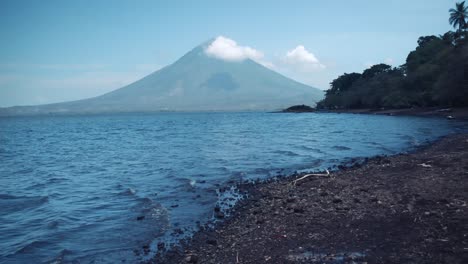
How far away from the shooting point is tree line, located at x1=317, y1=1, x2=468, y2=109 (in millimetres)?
47125

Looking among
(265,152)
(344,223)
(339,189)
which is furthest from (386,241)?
(265,152)

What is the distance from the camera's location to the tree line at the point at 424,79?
1855 inches

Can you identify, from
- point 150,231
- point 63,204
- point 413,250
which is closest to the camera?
point 413,250

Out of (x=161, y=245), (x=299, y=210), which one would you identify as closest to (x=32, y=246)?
(x=161, y=245)

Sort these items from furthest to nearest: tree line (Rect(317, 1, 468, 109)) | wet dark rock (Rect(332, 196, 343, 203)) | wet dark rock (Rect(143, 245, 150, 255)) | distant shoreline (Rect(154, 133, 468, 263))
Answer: tree line (Rect(317, 1, 468, 109)) < wet dark rock (Rect(332, 196, 343, 203)) < wet dark rock (Rect(143, 245, 150, 255)) < distant shoreline (Rect(154, 133, 468, 263))

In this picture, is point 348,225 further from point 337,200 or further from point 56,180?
point 56,180

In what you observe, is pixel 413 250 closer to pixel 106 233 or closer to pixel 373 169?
pixel 106 233

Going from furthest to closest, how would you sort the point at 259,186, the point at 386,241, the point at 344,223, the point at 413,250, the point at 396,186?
the point at 259,186
the point at 396,186
the point at 344,223
the point at 386,241
the point at 413,250

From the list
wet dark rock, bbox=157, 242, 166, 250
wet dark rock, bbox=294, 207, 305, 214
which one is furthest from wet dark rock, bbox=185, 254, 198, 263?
wet dark rock, bbox=294, 207, 305, 214

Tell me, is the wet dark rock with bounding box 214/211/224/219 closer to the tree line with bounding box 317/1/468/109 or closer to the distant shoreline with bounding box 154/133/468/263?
the distant shoreline with bounding box 154/133/468/263

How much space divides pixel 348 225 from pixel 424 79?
67.9 meters

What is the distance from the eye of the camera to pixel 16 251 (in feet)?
26.5

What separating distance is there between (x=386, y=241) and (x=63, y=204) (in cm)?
1108

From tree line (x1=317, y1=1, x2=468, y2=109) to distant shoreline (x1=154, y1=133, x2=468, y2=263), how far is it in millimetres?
43140
